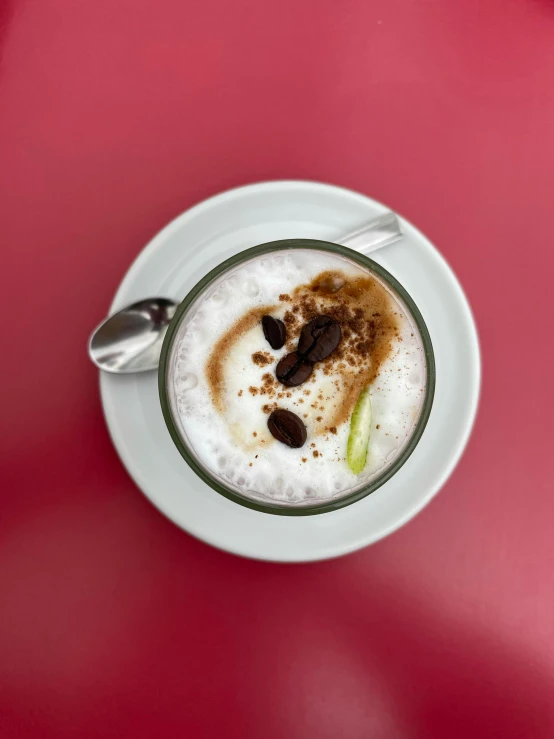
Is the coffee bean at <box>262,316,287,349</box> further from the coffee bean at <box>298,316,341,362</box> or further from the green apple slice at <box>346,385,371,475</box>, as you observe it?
the green apple slice at <box>346,385,371,475</box>

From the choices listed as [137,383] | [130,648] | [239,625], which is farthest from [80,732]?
[137,383]

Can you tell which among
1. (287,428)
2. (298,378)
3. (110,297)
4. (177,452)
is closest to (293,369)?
(298,378)

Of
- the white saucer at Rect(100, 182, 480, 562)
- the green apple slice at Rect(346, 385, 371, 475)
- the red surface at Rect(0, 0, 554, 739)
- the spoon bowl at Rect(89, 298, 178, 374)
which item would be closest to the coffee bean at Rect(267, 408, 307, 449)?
the green apple slice at Rect(346, 385, 371, 475)

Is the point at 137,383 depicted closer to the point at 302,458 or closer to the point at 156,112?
the point at 302,458

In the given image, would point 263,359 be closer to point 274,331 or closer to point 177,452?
→ point 274,331

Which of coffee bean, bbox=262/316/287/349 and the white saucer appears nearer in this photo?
coffee bean, bbox=262/316/287/349

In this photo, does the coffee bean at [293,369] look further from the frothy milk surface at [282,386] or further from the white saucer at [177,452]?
the white saucer at [177,452]
